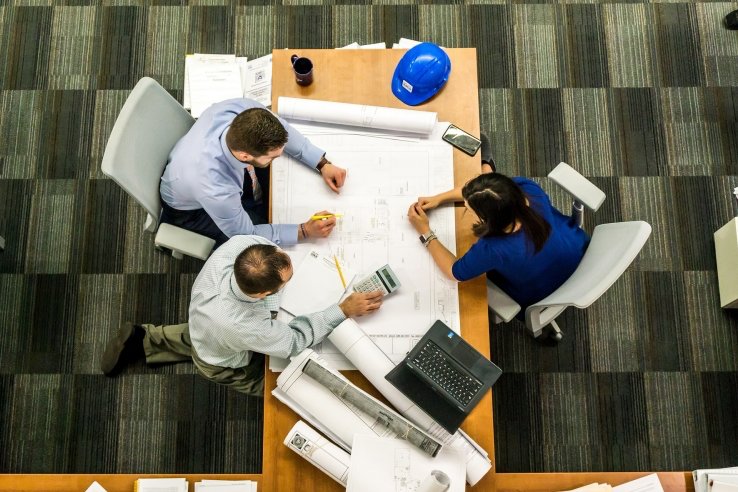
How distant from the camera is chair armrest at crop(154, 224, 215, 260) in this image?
5.92 ft

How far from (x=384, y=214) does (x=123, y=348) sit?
1294 millimetres

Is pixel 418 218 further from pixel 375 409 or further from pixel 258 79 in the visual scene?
pixel 258 79

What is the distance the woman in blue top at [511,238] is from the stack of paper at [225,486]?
2.76ft

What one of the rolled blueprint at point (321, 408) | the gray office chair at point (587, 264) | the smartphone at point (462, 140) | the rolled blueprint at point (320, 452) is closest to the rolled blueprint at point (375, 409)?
the rolled blueprint at point (321, 408)

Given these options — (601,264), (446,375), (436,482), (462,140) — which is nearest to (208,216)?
(462,140)

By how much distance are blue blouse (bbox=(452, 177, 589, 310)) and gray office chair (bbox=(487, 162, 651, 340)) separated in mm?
43

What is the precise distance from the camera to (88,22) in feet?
9.57

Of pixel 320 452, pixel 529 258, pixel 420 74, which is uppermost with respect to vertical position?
pixel 420 74

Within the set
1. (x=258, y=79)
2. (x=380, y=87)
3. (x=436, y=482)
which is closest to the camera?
(x=436, y=482)

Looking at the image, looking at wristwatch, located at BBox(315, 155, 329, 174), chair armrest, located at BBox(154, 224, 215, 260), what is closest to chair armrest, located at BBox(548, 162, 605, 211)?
wristwatch, located at BBox(315, 155, 329, 174)

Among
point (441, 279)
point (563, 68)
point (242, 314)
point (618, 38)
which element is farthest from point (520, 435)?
point (618, 38)

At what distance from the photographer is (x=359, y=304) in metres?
1.66

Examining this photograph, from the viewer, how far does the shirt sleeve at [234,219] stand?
69.2 inches

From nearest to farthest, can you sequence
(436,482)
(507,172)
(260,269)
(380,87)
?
(436,482)
(260,269)
(380,87)
(507,172)
